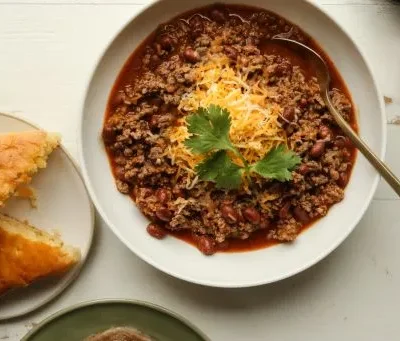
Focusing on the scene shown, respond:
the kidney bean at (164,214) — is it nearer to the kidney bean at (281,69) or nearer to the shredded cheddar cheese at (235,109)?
the shredded cheddar cheese at (235,109)

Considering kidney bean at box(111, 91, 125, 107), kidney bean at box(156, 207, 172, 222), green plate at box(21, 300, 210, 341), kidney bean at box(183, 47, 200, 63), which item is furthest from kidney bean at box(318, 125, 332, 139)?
green plate at box(21, 300, 210, 341)

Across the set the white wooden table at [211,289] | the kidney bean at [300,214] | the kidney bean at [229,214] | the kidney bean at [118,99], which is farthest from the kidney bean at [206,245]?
the kidney bean at [118,99]

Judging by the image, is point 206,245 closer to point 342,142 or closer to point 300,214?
point 300,214

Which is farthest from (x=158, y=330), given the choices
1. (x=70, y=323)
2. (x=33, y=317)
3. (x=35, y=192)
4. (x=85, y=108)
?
(x=85, y=108)

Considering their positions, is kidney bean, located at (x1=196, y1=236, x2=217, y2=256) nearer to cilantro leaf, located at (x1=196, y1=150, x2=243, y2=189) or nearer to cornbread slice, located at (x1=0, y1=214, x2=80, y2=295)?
cilantro leaf, located at (x1=196, y1=150, x2=243, y2=189)

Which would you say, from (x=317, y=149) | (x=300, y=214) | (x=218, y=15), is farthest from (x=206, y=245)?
(x=218, y=15)

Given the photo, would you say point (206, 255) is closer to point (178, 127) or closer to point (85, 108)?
point (178, 127)
